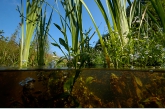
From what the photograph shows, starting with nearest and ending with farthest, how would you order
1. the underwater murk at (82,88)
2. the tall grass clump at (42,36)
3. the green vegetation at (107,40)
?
the underwater murk at (82,88) < the green vegetation at (107,40) < the tall grass clump at (42,36)

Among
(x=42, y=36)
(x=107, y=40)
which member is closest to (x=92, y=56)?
(x=107, y=40)

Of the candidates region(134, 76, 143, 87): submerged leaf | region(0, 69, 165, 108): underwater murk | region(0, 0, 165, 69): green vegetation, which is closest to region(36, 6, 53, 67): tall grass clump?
region(0, 0, 165, 69): green vegetation

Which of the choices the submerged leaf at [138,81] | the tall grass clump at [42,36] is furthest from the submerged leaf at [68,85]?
the tall grass clump at [42,36]

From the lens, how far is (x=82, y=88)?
1.20 meters

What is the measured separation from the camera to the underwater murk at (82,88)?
45.5 inches

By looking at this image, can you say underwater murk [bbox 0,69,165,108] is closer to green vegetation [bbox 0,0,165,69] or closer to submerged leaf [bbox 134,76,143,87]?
submerged leaf [bbox 134,76,143,87]

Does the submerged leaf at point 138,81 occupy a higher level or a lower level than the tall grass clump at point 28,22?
lower

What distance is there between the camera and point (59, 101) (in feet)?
3.80

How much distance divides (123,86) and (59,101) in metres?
0.40

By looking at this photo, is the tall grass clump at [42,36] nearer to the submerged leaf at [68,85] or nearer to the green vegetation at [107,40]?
the green vegetation at [107,40]

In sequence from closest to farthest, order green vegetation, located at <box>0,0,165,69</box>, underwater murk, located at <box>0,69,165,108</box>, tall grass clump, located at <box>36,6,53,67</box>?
underwater murk, located at <box>0,69,165,108</box> → green vegetation, located at <box>0,0,165,69</box> → tall grass clump, located at <box>36,6,53,67</box>

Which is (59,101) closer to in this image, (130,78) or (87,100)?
(87,100)

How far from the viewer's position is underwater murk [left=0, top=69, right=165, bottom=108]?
45.5 inches

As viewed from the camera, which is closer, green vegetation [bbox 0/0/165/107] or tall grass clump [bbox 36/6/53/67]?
green vegetation [bbox 0/0/165/107]
